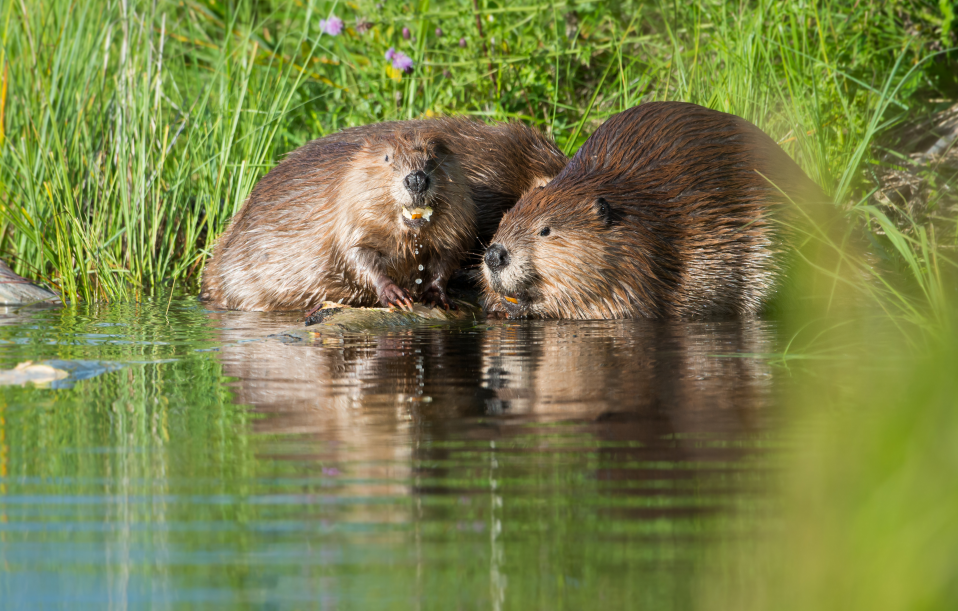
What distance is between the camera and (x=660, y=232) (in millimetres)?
4066

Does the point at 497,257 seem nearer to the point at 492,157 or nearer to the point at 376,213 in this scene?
the point at 376,213

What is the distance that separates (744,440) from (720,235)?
240cm

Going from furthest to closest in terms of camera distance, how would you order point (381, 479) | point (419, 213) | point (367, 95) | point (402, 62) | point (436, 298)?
1. point (367, 95)
2. point (402, 62)
3. point (436, 298)
4. point (419, 213)
5. point (381, 479)

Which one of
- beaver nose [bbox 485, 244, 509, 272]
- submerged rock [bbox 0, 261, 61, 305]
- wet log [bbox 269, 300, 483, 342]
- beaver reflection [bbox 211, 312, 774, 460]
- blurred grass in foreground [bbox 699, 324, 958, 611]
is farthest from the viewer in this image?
submerged rock [bbox 0, 261, 61, 305]

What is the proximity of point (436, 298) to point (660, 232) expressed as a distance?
0.92 m

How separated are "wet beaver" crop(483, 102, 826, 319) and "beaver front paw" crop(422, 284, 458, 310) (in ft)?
0.49

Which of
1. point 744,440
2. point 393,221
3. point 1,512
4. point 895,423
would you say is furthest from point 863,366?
point 393,221

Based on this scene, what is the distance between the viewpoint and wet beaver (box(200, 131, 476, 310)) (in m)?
4.06

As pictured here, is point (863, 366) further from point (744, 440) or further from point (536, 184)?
point (536, 184)

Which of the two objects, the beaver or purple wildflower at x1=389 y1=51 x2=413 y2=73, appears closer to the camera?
the beaver

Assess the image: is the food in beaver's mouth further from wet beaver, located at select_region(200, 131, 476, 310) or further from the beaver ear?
the beaver ear

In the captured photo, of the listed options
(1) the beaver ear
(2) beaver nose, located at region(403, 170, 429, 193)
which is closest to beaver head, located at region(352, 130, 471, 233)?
(2) beaver nose, located at region(403, 170, 429, 193)

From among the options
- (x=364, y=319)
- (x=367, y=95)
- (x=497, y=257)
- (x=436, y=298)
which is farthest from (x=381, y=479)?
(x=367, y=95)

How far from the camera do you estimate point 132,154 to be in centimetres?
485
